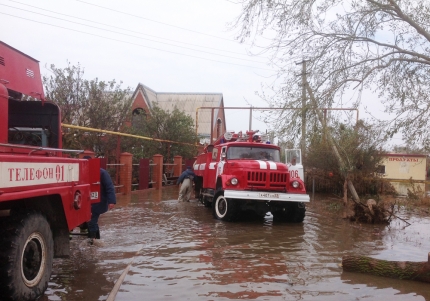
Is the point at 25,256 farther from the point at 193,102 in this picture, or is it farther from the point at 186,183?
the point at 193,102

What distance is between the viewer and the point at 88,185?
5922 millimetres

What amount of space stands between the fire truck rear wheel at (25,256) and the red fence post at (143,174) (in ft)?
44.0

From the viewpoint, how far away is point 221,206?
11.1 metres

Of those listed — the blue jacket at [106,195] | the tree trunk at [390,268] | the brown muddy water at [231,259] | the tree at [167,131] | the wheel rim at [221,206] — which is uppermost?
the tree at [167,131]

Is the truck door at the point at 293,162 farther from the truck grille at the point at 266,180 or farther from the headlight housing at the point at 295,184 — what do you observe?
the truck grille at the point at 266,180

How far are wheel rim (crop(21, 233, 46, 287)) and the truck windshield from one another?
285 inches

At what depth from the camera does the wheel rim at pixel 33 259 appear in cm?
441

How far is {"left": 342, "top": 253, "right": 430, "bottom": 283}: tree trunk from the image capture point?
5.70 meters

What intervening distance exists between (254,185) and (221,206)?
1.12m

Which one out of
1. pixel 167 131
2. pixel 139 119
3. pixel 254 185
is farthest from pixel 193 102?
pixel 254 185

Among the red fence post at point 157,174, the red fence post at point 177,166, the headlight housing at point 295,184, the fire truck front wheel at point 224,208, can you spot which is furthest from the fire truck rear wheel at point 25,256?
the red fence post at point 177,166

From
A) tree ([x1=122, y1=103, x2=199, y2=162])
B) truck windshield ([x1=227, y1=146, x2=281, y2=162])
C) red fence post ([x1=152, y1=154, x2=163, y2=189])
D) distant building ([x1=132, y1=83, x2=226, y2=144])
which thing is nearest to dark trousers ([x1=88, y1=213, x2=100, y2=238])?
truck windshield ([x1=227, y1=146, x2=281, y2=162])

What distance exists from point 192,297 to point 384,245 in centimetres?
490

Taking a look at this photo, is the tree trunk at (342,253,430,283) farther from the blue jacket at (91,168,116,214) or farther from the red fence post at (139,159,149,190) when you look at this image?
the red fence post at (139,159,149,190)
